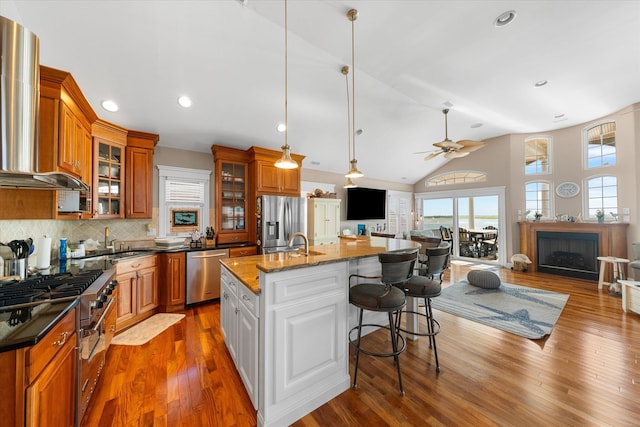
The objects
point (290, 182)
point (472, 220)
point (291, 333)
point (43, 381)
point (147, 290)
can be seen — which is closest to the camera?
point (43, 381)

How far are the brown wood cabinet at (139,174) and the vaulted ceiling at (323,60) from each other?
0.19m

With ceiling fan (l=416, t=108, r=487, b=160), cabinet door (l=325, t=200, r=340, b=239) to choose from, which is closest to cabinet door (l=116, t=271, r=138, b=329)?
cabinet door (l=325, t=200, r=340, b=239)

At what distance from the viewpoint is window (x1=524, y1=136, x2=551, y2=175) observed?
5.77 metres

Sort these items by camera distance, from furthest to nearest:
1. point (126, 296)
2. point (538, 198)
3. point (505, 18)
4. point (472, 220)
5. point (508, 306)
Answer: point (472, 220) → point (538, 198) → point (508, 306) → point (126, 296) → point (505, 18)

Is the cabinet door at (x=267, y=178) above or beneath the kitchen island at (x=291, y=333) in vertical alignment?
above

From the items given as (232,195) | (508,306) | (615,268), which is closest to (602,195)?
(615,268)

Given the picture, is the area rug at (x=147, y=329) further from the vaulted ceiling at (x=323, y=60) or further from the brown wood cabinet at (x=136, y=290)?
the vaulted ceiling at (x=323, y=60)

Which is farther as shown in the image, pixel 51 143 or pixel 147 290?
pixel 147 290

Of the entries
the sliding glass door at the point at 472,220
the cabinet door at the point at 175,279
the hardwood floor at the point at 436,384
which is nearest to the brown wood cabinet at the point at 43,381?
the hardwood floor at the point at 436,384

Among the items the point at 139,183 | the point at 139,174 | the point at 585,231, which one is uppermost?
the point at 139,174

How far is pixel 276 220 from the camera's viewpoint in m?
4.21

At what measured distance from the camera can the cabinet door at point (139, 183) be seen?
3.39m

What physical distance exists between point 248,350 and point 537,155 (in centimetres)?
775

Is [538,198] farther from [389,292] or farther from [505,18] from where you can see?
[389,292]
